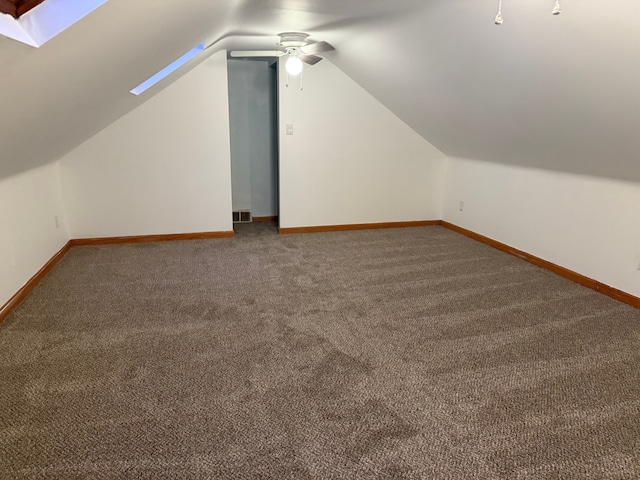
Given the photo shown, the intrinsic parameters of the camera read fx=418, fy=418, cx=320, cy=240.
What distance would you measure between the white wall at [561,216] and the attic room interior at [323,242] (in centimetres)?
2

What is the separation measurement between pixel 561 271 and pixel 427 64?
2165 mm

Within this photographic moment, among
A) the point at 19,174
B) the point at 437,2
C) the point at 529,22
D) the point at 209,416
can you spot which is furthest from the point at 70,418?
the point at 529,22

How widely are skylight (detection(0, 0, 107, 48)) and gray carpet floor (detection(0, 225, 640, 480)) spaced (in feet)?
5.12

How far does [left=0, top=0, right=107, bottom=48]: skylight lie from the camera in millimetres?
1305

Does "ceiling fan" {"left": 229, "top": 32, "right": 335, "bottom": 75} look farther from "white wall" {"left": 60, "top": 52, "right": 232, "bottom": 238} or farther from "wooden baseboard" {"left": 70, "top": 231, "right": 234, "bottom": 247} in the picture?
"wooden baseboard" {"left": 70, "top": 231, "right": 234, "bottom": 247}

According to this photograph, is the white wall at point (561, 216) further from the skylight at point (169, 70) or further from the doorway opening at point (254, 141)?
the skylight at point (169, 70)

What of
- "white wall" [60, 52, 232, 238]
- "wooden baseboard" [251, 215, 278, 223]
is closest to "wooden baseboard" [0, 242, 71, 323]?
"white wall" [60, 52, 232, 238]

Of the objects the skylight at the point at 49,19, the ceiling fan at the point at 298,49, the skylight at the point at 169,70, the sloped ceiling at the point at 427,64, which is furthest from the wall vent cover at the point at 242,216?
the skylight at the point at 49,19

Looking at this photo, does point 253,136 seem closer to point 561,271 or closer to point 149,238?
point 149,238

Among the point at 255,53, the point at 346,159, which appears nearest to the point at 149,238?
the point at 255,53

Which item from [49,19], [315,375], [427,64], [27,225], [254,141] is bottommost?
[315,375]

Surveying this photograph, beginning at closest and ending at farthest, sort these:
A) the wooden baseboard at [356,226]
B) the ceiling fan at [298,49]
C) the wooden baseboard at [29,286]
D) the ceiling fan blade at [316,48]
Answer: the wooden baseboard at [29,286] < the ceiling fan blade at [316,48] < the ceiling fan at [298,49] < the wooden baseboard at [356,226]

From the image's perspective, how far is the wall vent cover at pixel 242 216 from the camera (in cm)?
533

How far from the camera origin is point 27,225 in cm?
328
